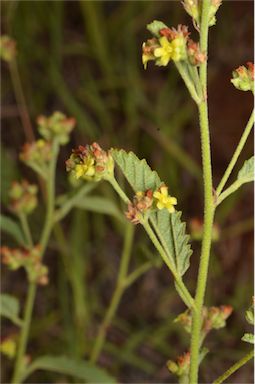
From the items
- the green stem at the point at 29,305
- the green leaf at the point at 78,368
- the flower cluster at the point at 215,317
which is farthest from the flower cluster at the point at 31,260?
the flower cluster at the point at 215,317

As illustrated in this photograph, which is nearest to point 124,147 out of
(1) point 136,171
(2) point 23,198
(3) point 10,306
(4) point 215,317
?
(2) point 23,198

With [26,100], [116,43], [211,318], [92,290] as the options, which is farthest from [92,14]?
[211,318]

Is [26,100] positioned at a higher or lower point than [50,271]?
higher

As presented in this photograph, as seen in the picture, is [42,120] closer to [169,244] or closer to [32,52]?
[169,244]

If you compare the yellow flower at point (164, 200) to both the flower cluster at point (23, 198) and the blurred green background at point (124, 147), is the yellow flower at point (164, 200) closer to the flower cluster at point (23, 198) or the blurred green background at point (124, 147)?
the flower cluster at point (23, 198)

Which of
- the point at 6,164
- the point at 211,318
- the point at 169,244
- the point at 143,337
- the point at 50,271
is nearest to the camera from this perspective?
the point at 169,244

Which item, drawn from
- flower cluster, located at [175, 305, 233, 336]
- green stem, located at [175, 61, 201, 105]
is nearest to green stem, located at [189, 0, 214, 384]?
green stem, located at [175, 61, 201, 105]
